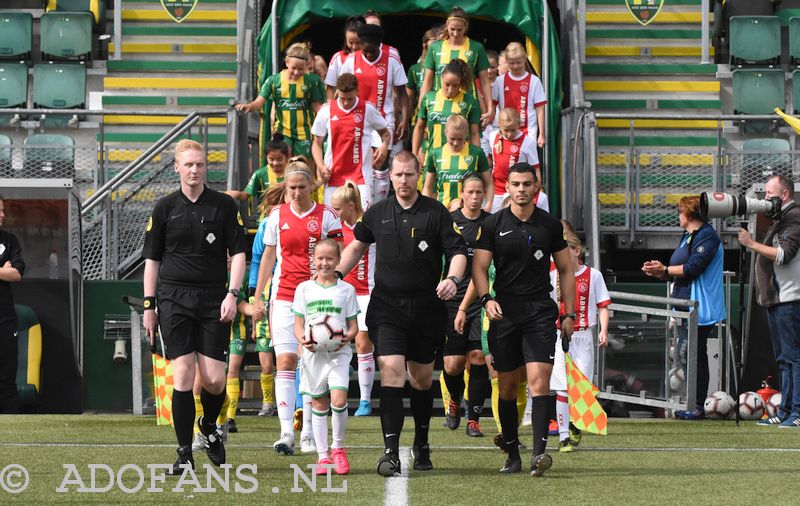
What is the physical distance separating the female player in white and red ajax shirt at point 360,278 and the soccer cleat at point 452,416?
0.77 metres

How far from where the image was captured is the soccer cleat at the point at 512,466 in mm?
8836

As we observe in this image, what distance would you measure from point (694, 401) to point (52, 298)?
21.7 feet

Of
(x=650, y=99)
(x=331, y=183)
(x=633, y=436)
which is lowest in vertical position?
(x=633, y=436)

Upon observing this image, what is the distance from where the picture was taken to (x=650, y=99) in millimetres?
18172

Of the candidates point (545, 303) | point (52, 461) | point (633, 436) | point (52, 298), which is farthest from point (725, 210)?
point (52, 298)

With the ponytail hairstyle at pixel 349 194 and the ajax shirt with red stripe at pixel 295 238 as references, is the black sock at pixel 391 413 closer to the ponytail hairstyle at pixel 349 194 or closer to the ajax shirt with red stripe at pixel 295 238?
the ajax shirt with red stripe at pixel 295 238

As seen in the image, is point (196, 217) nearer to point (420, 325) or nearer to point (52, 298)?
point (420, 325)

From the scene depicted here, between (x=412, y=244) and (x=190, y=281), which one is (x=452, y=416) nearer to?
(x=412, y=244)

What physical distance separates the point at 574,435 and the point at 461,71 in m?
4.38

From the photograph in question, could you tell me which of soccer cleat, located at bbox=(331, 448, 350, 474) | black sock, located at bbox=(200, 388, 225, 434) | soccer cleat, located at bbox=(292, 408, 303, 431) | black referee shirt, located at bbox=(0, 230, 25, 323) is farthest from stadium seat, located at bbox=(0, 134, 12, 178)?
soccer cleat, located at bbox=(331, 448, 350, 474)

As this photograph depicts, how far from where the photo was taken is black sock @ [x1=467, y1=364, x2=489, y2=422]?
1173 cm

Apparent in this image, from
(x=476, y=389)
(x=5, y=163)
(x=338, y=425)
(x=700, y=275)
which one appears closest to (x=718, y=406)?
(x=700, y=275)

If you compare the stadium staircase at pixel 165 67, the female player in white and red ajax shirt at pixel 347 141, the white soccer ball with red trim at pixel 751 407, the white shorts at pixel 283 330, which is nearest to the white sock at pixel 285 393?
the white shorts at pixel 283 330

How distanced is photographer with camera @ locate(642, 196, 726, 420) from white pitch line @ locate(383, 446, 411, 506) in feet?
18.0
